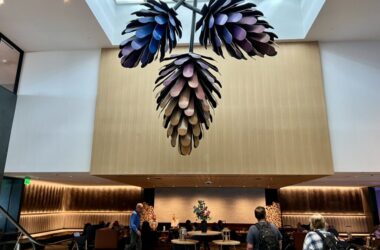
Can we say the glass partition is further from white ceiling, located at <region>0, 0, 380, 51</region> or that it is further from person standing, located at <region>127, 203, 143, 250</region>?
person standing, located at <region>127, 203, 143, 250</region>

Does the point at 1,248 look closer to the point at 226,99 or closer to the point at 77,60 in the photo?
the point at 77,60

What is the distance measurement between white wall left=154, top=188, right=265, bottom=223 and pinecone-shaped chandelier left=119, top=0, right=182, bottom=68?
12688mm

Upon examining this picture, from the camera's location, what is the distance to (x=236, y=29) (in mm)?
899

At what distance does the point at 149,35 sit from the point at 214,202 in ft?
41.9

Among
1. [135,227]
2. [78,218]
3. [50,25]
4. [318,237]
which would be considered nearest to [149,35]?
[318,237]

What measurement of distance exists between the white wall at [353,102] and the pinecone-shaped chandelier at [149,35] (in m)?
7.74

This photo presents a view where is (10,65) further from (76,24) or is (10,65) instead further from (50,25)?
(76,24)

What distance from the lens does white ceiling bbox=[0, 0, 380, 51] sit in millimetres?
6887

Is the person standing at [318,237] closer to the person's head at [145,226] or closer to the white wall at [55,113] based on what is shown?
the white wall at [55,113]

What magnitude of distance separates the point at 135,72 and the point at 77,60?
1921 mm

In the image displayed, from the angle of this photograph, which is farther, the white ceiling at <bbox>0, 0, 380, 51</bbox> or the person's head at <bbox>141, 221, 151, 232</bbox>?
the person's head at <bbox>141, 221, 151, 232</bbox>

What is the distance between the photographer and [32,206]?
11320 mm

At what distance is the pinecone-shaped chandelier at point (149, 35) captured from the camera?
0.91 metres

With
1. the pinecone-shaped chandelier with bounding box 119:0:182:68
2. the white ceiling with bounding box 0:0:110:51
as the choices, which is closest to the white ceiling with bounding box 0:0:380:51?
the white ceiling with bounding box 0:0:110:51
